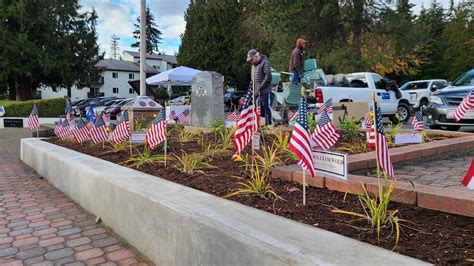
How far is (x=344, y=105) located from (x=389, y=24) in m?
15.6

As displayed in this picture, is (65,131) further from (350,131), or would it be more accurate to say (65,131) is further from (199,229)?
(199,229)

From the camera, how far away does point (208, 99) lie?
29.0ft

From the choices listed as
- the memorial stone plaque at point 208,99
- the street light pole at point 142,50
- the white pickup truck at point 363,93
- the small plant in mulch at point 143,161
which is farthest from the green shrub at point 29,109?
the small plant in mulch at point 143,161

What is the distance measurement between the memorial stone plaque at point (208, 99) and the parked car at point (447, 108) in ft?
15.7

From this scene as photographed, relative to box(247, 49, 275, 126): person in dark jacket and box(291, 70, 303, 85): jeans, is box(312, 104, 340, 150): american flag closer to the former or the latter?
box(247, 49, 275, 126): person in dark jacket

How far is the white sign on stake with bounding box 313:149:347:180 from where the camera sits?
2.69 meters

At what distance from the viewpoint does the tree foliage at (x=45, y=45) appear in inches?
1113

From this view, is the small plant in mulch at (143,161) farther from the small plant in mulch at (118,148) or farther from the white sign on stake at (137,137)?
the small plant in mulch at (118,148)

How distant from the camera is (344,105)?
8242 mm

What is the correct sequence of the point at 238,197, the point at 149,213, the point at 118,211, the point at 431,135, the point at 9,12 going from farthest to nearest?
the point at 9,12
the point at 431,135
the point at 118,211
the point at 238,197
the point at 149,213

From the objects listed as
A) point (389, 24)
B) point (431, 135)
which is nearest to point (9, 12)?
point (389, 24)

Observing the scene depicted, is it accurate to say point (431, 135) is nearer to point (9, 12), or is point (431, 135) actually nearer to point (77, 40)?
point (9, 12)

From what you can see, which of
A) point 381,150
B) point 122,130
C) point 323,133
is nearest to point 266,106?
point 122,130

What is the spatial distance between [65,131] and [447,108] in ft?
27.9
